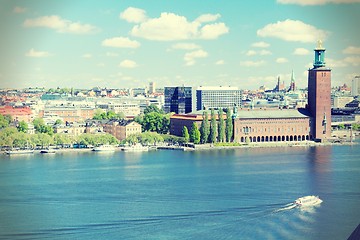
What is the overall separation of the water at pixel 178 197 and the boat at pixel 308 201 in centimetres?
14

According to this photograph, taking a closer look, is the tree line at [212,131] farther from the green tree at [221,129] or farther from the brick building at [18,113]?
the brick building at [18,113]

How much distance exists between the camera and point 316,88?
815 inches

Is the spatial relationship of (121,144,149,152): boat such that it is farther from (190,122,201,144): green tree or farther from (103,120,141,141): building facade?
(103,120,141,141): building facade

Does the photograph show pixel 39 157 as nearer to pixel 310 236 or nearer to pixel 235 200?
pixel 235 200

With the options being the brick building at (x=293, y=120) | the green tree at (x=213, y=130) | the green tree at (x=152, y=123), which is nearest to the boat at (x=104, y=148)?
the green tree at (x=213, y=130)

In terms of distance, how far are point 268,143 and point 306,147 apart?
3.98 feet

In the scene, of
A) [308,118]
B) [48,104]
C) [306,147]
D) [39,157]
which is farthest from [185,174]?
[48,104]

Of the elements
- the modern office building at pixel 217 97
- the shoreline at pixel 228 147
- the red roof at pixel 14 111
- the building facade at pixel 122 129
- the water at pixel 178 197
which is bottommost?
the water at pixel 178 197

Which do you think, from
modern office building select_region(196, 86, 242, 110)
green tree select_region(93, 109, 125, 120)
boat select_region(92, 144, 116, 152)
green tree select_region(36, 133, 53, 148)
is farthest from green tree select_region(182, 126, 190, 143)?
modern office building select_region(196, 86, 242, 110)

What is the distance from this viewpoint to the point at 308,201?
32.3 ft

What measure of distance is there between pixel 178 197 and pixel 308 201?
1740mm

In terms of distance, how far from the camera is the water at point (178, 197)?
8.50m

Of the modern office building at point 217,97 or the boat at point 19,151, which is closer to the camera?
the boat at point 19,151

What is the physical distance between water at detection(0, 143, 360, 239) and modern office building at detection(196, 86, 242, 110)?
10.9 meters
